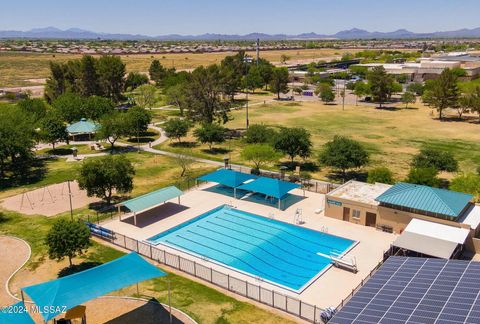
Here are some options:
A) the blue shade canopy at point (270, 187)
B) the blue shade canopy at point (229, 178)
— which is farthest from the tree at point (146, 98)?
the blue shade canopy at point (270, 187)

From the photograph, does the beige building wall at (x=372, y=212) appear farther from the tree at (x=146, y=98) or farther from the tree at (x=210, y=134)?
the tree at (x=146, y=98)

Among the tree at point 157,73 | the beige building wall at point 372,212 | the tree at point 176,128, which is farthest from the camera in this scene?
the tree at point 157,73

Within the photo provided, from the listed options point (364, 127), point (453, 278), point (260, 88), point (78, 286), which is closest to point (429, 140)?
point (364, 127)

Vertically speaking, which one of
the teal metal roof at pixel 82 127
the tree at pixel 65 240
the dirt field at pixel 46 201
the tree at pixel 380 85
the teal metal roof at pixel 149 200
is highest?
the tree at pixel 380 85

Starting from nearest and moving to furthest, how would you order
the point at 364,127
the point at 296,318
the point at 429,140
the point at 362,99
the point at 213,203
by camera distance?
1. the point at 296,318
2. the point at 213,203
3. the point at 429,140
4. the point at 364,127
5. the point at 362,99

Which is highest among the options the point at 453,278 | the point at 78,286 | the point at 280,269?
the point at 453,278

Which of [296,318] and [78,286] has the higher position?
[78,286]

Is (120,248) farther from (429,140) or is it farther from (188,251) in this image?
(429,140)
